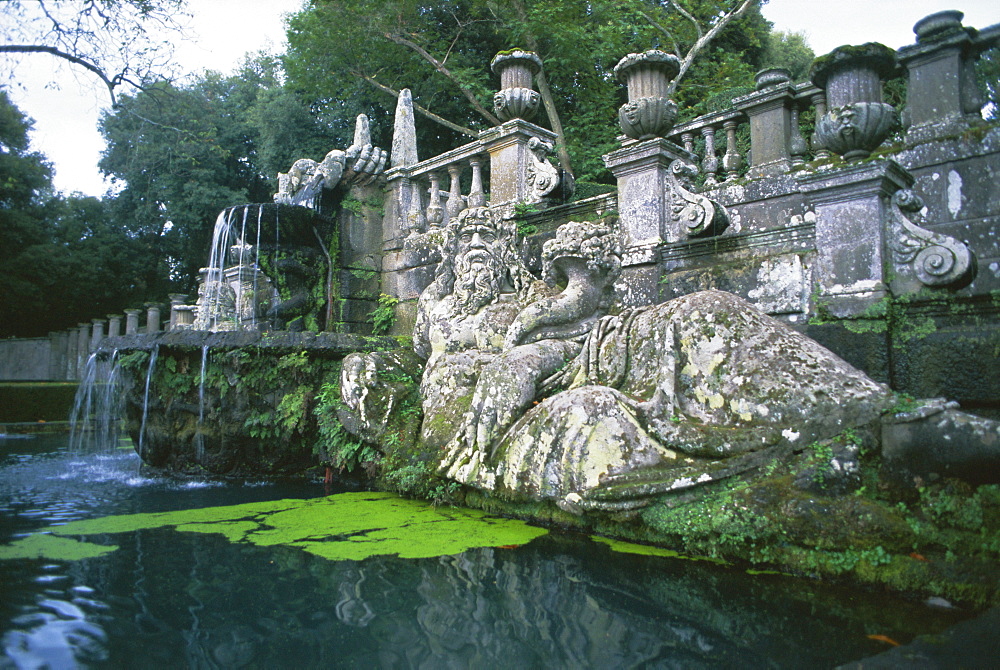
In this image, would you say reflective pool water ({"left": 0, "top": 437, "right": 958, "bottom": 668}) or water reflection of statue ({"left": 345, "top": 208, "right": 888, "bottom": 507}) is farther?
water reflection of statue ({"left": 345, "top": 208, "right": 888, "bottom": 507})

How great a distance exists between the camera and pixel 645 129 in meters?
5.16

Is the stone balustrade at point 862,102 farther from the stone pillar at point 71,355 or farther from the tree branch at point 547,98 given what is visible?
the stone pillar at point 71,355

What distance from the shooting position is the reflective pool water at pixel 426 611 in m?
2.14

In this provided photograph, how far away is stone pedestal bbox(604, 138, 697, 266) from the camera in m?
5.07

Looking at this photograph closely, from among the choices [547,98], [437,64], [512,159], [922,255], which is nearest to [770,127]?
[512,159]

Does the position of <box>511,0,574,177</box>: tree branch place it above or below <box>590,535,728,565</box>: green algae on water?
above

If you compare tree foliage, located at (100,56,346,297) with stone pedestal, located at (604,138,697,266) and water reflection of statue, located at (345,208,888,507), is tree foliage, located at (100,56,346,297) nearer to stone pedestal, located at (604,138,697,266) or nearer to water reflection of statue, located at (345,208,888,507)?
stone pedestal, located at (604,138,697,266)

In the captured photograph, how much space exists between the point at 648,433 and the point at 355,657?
1.84 meters

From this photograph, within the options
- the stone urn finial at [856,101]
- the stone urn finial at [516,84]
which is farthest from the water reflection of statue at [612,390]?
the stone urn finial at [516,84]

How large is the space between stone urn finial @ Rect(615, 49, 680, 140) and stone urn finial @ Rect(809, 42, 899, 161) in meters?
1.17

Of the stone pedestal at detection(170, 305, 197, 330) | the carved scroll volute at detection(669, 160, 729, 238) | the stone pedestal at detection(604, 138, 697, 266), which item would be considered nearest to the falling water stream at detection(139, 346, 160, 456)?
the stone pedestal at detection(604, 138, 697, 266)

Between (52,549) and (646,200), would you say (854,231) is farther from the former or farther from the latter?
(52,549)

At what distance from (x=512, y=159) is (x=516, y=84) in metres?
0.85

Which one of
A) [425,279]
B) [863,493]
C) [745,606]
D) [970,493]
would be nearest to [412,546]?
[745,606]
